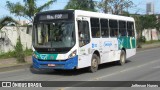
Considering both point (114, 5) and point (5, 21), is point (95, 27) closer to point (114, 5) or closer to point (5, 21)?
point (5, 21)

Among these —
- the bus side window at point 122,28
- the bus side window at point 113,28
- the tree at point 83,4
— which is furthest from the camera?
the tree at point 83,4

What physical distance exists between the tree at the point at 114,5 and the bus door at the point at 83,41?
2583 cm

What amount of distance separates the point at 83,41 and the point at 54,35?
129cm

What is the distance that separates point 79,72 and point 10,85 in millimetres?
4823

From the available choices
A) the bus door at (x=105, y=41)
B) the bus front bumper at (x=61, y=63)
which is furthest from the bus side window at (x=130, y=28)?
the bus front bumper at (x=61, y=63)

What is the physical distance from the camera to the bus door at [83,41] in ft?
53.6

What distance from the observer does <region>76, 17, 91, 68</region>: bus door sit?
16.3 metres

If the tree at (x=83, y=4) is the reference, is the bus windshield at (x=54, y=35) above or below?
below

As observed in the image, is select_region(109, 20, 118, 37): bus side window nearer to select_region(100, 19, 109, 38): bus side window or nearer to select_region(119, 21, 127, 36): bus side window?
select_region(100, 19, 109, 38): bus side window

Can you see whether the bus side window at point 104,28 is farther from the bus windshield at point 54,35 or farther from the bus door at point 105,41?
the bus windshield at point 54,35

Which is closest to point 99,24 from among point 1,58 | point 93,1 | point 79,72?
point 79,72

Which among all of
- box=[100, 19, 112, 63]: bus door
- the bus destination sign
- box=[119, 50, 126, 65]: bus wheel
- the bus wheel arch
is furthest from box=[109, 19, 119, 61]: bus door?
the bus destination sign

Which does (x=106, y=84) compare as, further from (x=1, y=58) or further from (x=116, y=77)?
(x=1, y=58)

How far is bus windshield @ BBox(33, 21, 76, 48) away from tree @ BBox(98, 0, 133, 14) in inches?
1036
